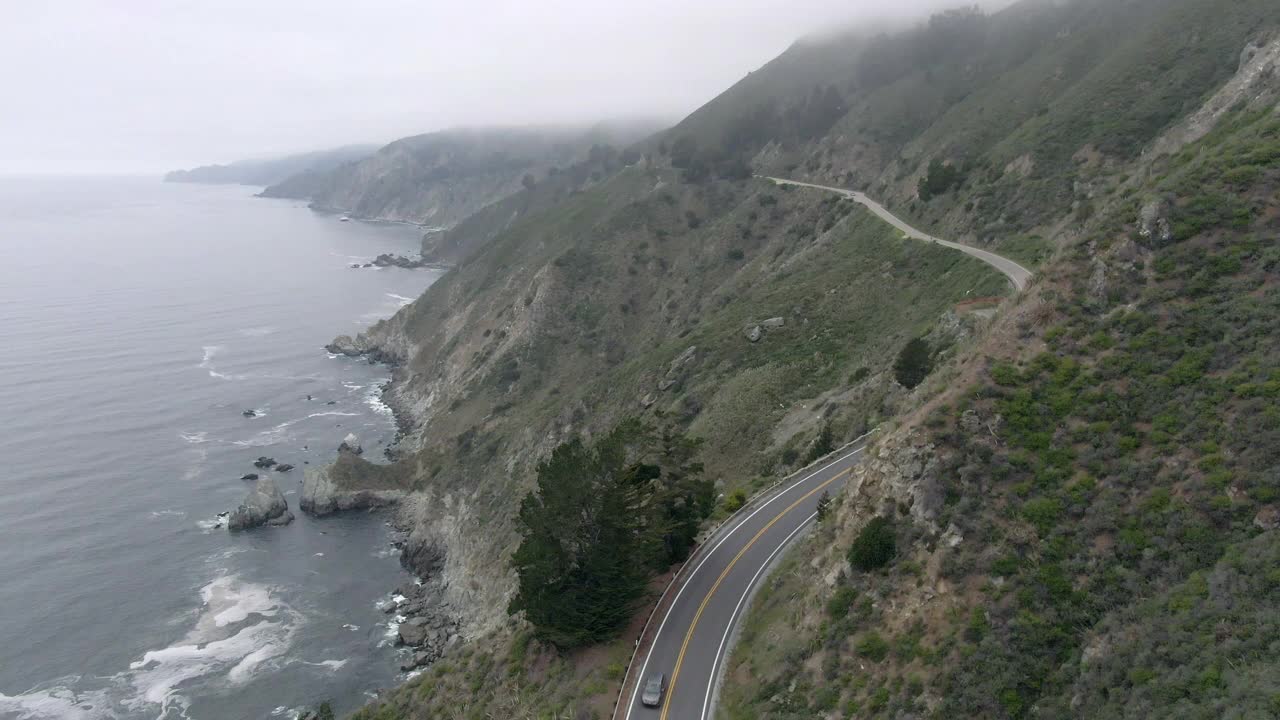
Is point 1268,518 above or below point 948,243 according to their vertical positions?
below

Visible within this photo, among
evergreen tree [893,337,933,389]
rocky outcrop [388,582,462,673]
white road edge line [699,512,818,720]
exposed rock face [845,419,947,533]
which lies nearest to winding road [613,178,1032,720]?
white road edge line [699,512,818,720]

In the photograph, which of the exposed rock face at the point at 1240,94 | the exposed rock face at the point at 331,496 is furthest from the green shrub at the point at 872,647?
the exposed rock face at the point at 331,496

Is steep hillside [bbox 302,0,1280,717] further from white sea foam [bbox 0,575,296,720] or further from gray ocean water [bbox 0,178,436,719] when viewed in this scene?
white sea foam [bbox 0,575,296,720]

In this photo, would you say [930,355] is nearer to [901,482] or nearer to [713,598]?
[901,482]

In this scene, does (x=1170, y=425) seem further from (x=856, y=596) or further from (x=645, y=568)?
(x=645, y=568)

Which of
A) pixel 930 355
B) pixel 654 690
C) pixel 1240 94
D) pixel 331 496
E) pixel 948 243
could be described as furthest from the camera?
pixel 331 496

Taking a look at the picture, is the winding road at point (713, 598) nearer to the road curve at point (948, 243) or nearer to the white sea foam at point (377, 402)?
the road curve at point (948, 243)

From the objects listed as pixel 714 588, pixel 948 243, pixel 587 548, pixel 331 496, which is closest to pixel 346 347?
pixel 331 496
